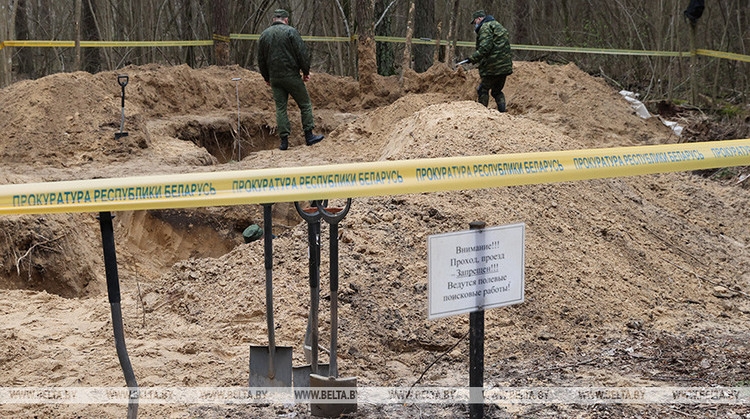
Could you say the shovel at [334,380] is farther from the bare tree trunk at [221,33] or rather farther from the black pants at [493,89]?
the bare tree trunk at [221,33]

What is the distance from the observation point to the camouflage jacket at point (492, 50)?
1313 centimetres

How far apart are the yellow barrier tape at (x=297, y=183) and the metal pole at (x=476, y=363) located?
46cm

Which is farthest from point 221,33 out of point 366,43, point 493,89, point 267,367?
point 267,367

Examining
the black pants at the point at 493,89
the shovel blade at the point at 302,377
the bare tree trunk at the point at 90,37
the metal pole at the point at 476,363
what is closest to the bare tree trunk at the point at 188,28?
the bare tree trunk at the point at 90,37

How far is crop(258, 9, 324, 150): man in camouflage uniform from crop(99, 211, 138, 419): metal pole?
919 cm

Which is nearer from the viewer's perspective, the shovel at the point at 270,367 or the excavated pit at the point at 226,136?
the shovel at the point at 270,367

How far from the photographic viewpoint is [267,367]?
4863mm

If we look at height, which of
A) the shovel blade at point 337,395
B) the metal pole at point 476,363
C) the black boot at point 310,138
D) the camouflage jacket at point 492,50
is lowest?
the shovel blade at point 337,395

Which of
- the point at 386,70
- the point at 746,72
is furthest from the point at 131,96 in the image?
the point at 746,72

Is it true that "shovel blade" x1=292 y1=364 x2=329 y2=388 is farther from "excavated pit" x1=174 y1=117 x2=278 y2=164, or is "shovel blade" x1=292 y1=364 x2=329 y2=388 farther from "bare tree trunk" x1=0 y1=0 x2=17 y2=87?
"bare tree trunk" x1=0 y1=0 x2=17 y2=87

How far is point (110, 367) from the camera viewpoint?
207 inches

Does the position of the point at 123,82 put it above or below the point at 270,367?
above

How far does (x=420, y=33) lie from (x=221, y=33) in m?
4.51

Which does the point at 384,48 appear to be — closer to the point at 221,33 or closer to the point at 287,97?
the point at 221,33
